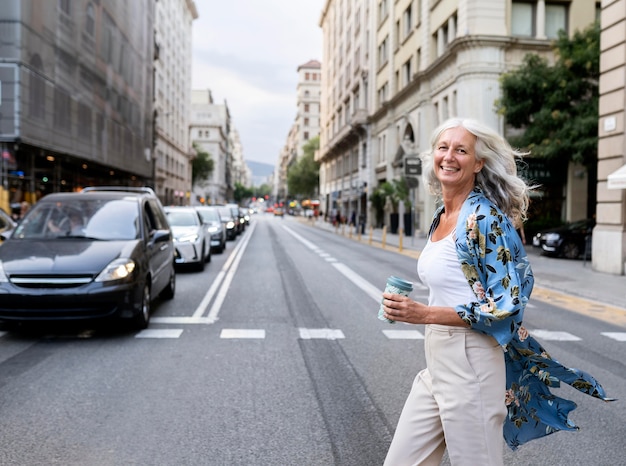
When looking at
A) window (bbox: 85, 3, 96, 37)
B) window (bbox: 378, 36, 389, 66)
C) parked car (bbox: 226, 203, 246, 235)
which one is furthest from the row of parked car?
window (bbox: 378, 36, 389, 66)

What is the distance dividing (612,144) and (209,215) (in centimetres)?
1364

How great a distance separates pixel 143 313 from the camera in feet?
25.2

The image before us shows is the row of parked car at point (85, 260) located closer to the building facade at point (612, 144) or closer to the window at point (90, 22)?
the building facade at point (612, 144)

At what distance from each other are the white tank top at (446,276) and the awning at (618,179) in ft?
44.0

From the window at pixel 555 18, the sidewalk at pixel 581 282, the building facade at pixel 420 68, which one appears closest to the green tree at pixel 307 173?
the building facade at pixel 420 68

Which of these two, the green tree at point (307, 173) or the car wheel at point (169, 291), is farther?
the green tree at point (307, 173)

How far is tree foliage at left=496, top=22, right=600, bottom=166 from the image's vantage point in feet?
72.2

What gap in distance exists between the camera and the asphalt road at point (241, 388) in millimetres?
3930

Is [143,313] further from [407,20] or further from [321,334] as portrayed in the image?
[407,20]

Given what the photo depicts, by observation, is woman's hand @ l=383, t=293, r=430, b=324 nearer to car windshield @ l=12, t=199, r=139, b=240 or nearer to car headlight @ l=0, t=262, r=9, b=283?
car headlight @ l=0, t=262, r=9, b=283

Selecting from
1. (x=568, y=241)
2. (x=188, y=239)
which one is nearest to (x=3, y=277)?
(x=188, y=239)

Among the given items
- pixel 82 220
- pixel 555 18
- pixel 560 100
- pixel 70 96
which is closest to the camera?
pixel 82 220

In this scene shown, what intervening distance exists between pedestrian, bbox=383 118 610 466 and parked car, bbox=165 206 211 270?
1244cm

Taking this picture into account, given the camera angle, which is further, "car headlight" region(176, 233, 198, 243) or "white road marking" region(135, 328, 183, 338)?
"car headlight" region(176, 233, 198, 243)
